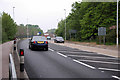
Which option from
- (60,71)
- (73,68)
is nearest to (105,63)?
(73,68)

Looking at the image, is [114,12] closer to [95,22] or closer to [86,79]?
[95,22]

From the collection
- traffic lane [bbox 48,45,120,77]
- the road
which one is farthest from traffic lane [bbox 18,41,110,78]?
traffic lane [bbox 48,45,120,77]

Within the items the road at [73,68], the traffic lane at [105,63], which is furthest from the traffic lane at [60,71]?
the traffic lane at [105,63]

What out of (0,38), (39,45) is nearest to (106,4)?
(39,45)

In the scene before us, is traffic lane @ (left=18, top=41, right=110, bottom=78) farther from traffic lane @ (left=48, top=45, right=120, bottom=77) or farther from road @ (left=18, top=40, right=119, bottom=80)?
traffic lane @ (left=48, top=45, right=120, bottom=77)

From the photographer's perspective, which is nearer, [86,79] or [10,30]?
[86,79]

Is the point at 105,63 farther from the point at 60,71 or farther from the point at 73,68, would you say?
the point at 60,71

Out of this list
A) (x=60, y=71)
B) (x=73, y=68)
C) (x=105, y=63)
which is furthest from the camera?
(x=105, y=63)

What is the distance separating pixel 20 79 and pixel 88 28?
114 ft

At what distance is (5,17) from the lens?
49.6 metres

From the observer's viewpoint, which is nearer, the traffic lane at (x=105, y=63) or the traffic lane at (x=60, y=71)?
the traffic lane at (x=60, y=71)

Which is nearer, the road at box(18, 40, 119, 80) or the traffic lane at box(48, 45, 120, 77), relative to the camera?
the road at box(18, 40, 119, 80)

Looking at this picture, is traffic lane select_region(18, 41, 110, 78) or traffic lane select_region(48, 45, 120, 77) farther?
traffic lane select_region(48, 45, 120, 77)

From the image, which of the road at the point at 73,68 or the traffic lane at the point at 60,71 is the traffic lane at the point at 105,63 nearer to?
the road at the point at 73,68
